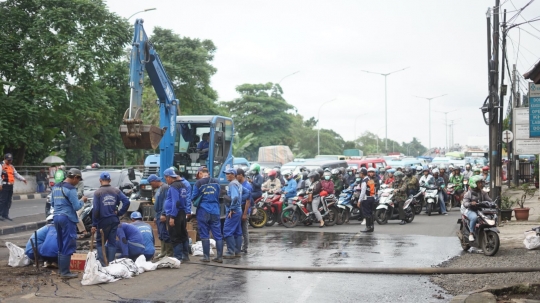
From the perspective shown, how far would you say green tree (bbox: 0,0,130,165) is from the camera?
33344 millimetres

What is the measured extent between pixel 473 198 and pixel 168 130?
8663 millimetres

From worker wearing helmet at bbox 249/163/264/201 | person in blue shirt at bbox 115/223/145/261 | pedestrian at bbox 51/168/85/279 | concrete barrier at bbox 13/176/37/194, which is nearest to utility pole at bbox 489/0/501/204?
worker wearing helmet at bbox 249/163/264/201

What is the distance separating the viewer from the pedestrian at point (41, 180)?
37.0 meters

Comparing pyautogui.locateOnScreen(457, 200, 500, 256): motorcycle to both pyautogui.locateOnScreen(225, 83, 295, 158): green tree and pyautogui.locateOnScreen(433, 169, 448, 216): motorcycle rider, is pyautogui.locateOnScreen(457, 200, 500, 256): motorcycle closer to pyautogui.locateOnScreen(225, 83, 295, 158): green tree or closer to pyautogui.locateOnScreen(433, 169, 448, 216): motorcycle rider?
pyautogui.locateOnScreen(433, 169, 448, 216): motorcycle rider

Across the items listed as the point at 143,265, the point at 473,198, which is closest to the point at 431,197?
the point at 473,198

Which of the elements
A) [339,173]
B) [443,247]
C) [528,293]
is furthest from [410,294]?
[339,173]

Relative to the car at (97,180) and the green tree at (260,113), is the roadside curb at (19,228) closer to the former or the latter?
the car at (97,180)

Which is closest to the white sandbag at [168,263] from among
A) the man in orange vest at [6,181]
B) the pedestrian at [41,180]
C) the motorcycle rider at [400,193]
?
the man in orange vest at [6,181]

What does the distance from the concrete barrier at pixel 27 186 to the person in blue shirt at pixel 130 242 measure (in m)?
26.5

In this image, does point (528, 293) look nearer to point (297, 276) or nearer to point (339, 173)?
point (297, 276)

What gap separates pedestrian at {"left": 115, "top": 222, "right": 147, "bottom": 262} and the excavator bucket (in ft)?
10.4

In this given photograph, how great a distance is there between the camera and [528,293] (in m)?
8.69

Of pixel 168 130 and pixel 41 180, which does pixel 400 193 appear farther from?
pixel 41 180

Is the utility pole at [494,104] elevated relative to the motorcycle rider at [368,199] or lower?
elevated
